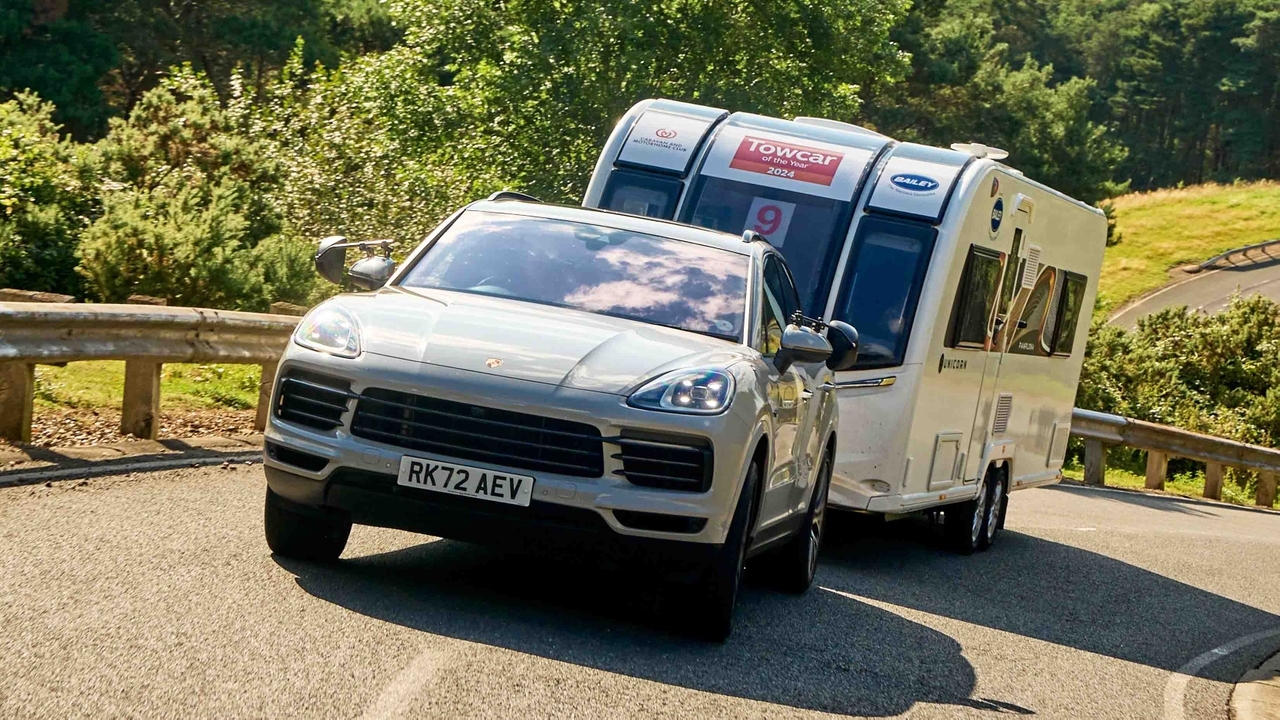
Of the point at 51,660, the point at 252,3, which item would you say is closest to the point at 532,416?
the point at 51,660

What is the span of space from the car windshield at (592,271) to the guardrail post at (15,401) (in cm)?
301

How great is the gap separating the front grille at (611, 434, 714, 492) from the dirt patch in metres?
4.74

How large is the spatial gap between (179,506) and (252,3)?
49.0 metres

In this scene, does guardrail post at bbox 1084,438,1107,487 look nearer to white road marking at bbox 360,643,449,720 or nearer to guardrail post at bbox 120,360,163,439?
guardrail post at bbox 120,360,163,439

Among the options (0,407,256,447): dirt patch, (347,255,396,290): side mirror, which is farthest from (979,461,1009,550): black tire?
(347,255,396,290): side mirror

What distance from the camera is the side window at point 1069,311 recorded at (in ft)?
48.1

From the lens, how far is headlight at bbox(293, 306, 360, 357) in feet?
21.9

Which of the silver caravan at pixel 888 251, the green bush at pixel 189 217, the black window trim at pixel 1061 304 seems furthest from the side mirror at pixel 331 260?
the green bush at pixel 189 217

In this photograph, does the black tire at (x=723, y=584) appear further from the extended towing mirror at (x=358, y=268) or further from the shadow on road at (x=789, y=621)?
the extended towing mirror at (x=358, y=268)

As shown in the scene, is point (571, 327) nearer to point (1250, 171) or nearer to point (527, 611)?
point (527, 611)

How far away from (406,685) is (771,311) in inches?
133

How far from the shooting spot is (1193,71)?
109 metres

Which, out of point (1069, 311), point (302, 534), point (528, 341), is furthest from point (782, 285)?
point (1069, 311)

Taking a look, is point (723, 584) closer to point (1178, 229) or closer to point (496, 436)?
point (496, 436)
